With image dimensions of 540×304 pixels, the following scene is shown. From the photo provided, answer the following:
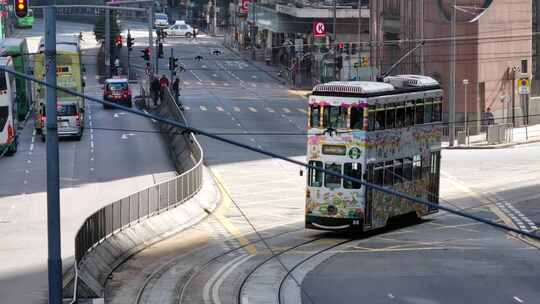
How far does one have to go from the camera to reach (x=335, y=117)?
4041 cm

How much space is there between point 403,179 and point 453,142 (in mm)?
28931

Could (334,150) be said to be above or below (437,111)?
below

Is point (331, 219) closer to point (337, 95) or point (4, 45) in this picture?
point (337, 95)

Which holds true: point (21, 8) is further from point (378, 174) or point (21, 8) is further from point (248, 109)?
point (248, 109)

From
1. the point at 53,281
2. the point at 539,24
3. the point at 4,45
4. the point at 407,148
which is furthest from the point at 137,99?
the point at 53,281

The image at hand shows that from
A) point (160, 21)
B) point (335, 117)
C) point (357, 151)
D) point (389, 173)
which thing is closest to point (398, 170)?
point (389, 173)

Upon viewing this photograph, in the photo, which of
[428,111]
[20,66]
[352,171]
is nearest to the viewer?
[352,171]

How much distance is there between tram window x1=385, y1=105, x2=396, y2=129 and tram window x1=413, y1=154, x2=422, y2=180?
2.03 meters

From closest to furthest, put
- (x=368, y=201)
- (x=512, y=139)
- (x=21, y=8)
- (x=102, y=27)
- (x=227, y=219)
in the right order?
(x=21, y=8)
(x=368, y=201)
(x=227, y=219)
(x=512, y=139)
(x=102, y=27)

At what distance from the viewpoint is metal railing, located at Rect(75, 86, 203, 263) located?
34.2 meters

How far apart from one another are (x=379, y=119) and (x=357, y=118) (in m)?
1.03

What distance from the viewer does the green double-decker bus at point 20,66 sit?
261 ft

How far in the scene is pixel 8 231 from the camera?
41.9 m

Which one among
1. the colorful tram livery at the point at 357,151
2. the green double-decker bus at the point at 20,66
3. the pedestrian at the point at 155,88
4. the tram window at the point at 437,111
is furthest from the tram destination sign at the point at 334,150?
the pedestrian at the point at 155,88
